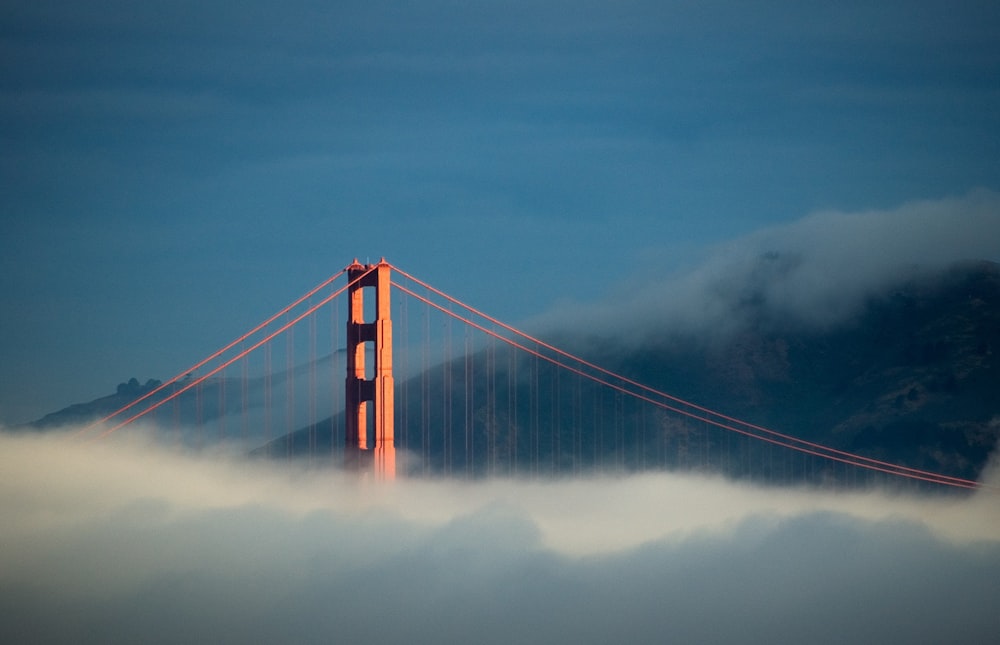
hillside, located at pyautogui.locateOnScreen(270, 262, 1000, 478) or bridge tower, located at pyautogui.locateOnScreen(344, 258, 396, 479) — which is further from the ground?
A: hillside, located at pyautogui.locateOnScreen(270, 262, 1000, 478)

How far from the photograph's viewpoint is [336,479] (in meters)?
Answer: 46.8

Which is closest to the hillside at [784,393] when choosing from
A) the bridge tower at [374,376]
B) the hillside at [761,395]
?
the hillside at [761,395]

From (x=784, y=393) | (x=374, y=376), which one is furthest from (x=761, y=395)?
(x=374, y=376)

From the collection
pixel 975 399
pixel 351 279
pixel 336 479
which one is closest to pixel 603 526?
pixel 336 479

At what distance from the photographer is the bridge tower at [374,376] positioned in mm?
40219

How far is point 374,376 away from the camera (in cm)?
4081

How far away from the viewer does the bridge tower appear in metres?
40.2

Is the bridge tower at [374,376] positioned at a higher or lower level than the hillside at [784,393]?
lower

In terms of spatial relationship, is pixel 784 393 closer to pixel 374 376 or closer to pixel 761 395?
pixel 761 395

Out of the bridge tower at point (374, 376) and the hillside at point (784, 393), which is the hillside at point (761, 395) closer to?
the hillside at point (784, 393)

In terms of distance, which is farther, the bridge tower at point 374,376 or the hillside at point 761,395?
the hillside at point 761,395

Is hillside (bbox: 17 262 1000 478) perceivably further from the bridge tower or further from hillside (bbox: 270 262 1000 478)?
the bridge tower

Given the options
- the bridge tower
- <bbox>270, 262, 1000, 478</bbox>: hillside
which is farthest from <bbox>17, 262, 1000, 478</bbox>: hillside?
the bridge tower

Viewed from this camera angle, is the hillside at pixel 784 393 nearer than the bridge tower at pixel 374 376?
No
